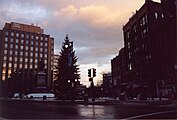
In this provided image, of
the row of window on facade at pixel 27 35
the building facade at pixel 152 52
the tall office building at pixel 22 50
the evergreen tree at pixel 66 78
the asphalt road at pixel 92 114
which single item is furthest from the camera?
the row of window on facade at pixel 27 35

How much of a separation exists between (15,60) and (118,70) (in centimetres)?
8223

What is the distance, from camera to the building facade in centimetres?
5900

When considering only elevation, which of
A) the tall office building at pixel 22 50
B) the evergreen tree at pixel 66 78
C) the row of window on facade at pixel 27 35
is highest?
the row of window on facade at pixel 27 35

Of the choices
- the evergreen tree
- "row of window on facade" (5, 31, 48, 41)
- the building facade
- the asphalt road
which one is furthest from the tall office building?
the asphalt road

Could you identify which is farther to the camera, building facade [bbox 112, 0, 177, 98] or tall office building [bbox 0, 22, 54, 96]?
tall office building [bbox 0, 22, 54, 96]

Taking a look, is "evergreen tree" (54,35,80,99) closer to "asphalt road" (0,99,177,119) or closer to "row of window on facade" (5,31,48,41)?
"asphalt road" (0,99,177,119)

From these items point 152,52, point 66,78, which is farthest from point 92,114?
point 152,52

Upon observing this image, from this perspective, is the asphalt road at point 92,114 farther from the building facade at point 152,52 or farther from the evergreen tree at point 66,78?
the building facade at point 152,52

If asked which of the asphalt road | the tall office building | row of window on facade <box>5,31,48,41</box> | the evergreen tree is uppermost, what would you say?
row of window on facade <box>5,31,48,41</box>

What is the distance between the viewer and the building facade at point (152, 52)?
59.0 meters

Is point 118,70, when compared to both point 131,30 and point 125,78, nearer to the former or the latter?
point 125,78

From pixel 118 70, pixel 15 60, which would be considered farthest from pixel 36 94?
pixel 15 60

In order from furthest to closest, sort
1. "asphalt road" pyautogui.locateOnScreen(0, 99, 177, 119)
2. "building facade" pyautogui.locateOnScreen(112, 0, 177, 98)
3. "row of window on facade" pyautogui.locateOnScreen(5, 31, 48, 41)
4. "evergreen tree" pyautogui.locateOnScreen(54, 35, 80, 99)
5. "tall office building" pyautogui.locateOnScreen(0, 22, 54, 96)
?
"row of window on facade" pyautogui.locateOnScreen(5, 31, 48, 41), "tall office building" pyautogui.locateOnScreen(0, 22, 54, 96), "building facade" pyautogui.locateOnScreen(112, 0, 177, 98), "evergreen tree" pyautogui.locateOnScreen(54, 35, 80, 99), "asphalt road" pyautogui.locateOnScreen(0, 99, 177, 119)

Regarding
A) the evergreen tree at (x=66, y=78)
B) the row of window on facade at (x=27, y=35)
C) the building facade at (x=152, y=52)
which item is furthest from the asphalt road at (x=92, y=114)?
the row of window on facade at (x=27, y=35)
